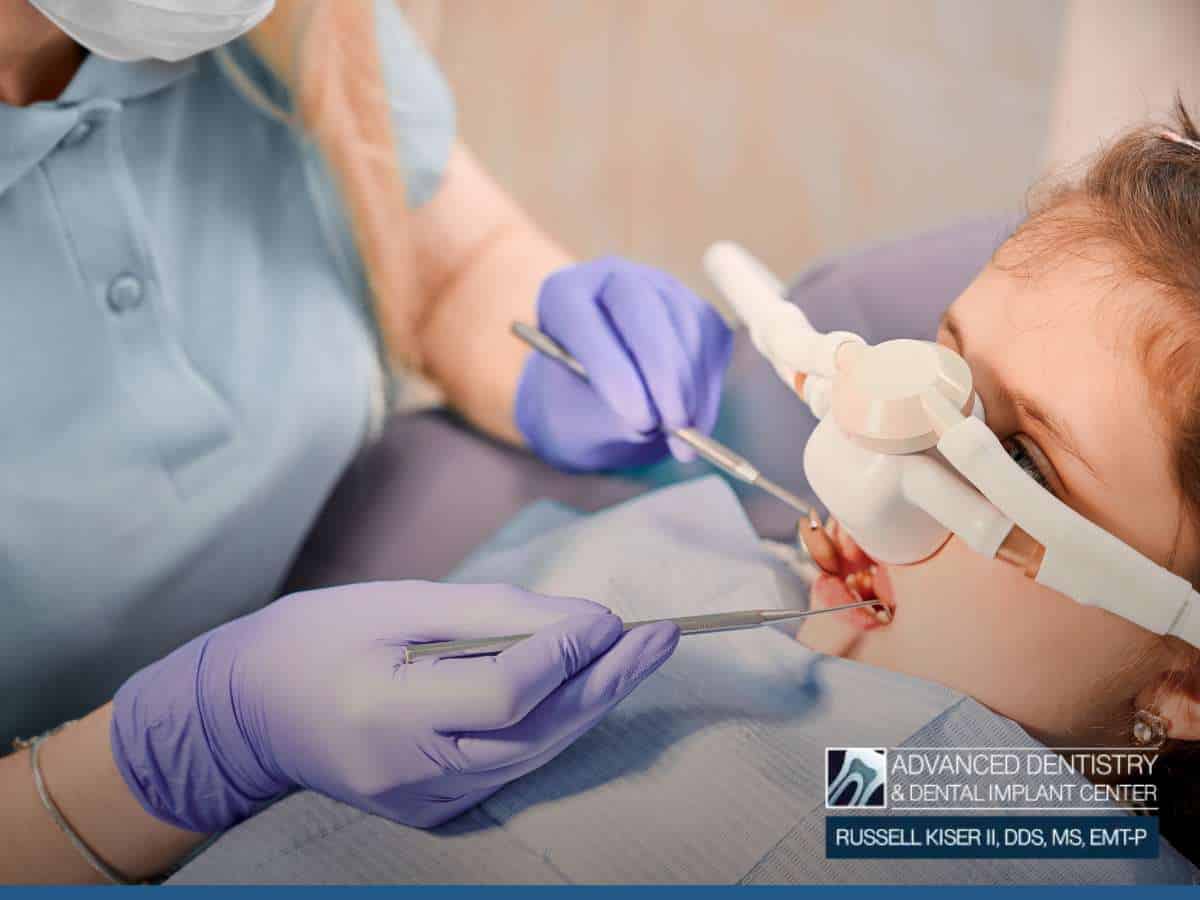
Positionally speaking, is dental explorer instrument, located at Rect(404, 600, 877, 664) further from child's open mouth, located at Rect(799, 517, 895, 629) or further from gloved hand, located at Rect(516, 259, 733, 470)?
gloved hand, located at Rect(516, 259, 733, 470)

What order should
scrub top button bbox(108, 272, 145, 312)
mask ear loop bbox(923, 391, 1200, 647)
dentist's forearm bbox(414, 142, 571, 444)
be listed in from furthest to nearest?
dentist's forearm bbox(414, 142, 571, 444), scrub top button bbox(108, 272, 145, 312), mask ear loop bbox(923, 391, 1200, 647)

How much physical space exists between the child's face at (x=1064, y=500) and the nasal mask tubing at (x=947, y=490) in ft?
0.12

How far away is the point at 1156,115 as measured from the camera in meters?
0.67

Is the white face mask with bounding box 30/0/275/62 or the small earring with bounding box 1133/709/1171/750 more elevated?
the white face mask with bounding box 30/0/275/62

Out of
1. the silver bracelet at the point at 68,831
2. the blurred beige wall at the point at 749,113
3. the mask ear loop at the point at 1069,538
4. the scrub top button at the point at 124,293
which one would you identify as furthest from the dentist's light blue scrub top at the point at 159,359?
the mask ear loop at the point at 1069,538

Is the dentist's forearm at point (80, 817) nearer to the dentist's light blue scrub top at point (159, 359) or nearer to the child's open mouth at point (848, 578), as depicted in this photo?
the dentist's light blue scrub top at point (159, 359)

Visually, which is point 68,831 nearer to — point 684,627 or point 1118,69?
point 684,627

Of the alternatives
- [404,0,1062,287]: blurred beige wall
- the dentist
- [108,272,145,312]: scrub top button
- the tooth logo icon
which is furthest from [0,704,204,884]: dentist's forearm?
[404,0,1062,287]: blurred beige wall

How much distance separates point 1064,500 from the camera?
0.61m

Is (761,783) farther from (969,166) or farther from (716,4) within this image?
(716,4)

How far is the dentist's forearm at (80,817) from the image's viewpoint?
2.25 feet

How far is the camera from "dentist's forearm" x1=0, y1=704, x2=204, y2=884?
0.69 meters

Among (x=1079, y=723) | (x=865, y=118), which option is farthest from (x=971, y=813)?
(x=865, y=118)

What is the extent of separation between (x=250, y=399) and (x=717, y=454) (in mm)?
367
